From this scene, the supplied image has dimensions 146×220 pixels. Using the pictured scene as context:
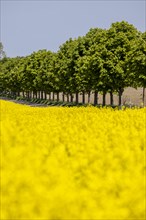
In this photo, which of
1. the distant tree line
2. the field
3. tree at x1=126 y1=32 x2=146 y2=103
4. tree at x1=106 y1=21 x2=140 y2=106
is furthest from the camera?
tree at x1=106 y1=21 x2=140 y2=106

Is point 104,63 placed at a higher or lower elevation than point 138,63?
higher

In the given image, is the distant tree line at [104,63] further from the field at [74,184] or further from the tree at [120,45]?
the field at [74,184]

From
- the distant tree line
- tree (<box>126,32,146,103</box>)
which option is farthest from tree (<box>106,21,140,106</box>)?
tree (<box>126,32,146,103</box>)

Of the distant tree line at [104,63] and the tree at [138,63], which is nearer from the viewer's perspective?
the tree at [138,63]

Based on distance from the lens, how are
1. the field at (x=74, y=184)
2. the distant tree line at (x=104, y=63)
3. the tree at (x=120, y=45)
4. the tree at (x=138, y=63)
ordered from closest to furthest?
the field at (x=74, y=184) → the tree at (x=138, y=63) → the distant tree line at (x=104, y=63) → the tree at (x=120, y=45)

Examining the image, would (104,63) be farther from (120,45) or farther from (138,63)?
(138,63)

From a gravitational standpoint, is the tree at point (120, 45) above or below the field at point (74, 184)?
above

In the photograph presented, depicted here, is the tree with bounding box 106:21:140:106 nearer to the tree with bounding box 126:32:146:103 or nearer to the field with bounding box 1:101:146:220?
the tree with bounding box 126:32:146:103

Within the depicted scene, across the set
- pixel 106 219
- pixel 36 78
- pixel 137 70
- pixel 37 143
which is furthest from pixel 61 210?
pixel 36 78

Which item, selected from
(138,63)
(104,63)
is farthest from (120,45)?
(138,63)

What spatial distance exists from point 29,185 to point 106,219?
745mm

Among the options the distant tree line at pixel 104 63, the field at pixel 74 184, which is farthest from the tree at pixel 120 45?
the field at pixel 74 184

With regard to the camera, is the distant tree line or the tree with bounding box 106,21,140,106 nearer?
the distant tree line

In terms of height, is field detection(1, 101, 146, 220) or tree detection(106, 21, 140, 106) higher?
tree detection(106, 21, 140, 106)
